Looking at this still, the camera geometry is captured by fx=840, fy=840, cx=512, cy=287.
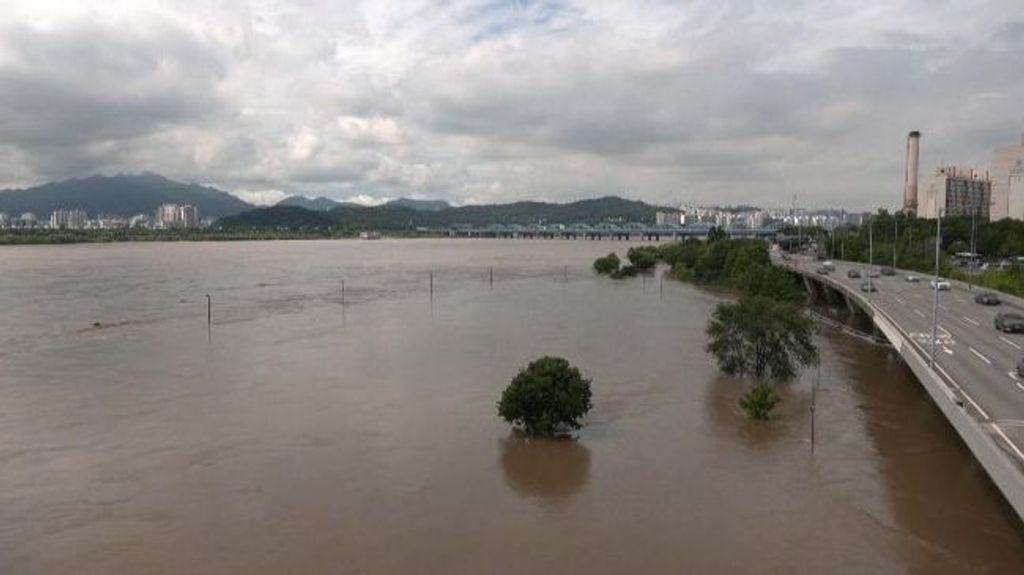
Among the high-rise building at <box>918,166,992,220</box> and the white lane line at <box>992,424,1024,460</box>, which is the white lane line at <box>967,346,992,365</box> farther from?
the high-rise building at <box>918,166,992,220</box>

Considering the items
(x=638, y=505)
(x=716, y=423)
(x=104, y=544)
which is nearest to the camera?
(x=104, y=544)

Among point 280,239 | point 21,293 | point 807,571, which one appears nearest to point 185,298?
point 21,293

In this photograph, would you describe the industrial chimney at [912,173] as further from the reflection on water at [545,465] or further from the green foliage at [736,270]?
the reflection on water at [545,465]

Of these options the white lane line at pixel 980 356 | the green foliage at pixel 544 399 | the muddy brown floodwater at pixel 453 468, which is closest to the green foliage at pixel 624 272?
the muddy brown floodwater at pixel 453 468

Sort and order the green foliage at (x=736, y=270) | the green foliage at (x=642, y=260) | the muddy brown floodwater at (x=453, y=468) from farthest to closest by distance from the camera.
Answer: the green foliage at (x=642, y=260)
the green foliage at (x=736, y=270)
the muddy brown floodwater at (x=453, y=468)

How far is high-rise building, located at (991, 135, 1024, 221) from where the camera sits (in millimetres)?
87938

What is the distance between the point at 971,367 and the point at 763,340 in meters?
6.50

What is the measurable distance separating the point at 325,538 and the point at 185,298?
4137 cm

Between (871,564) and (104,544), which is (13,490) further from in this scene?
(871,564)

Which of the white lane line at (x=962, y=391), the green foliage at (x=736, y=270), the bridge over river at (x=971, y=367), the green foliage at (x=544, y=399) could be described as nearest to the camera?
the bridge over river at (x=971, y=367)

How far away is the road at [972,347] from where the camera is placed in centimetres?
1523

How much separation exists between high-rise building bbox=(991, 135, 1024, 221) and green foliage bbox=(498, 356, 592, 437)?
85271 mm

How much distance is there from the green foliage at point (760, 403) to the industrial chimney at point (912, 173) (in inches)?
4410

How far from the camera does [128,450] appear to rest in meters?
18.0
